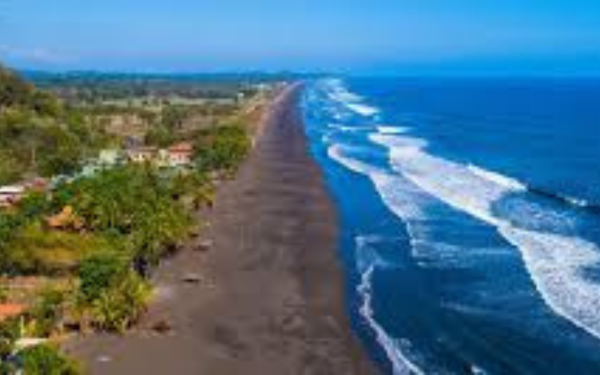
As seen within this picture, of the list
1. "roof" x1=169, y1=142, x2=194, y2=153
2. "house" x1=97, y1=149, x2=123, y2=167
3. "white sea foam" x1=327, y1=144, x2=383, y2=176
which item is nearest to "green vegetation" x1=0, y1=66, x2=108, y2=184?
"house" x1=97, y1=149, x2=123, y2=167

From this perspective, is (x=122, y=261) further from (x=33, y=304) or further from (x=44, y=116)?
(x=44, y=116)

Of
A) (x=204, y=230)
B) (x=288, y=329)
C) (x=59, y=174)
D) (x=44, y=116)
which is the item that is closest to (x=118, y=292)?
(x=288, y=329)

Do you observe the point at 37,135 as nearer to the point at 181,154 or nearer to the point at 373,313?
the point at 181,154

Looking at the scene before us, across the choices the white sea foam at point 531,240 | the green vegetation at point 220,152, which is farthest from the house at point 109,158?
the white sea foam at point 531,240

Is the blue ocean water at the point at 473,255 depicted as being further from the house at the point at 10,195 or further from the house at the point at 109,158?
the house at the point at 10,195

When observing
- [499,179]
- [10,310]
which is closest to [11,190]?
[10,310]

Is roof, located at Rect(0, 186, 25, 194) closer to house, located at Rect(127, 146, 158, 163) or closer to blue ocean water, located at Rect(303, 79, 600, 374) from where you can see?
house, located at Rect(127, 146, 158, 163)
